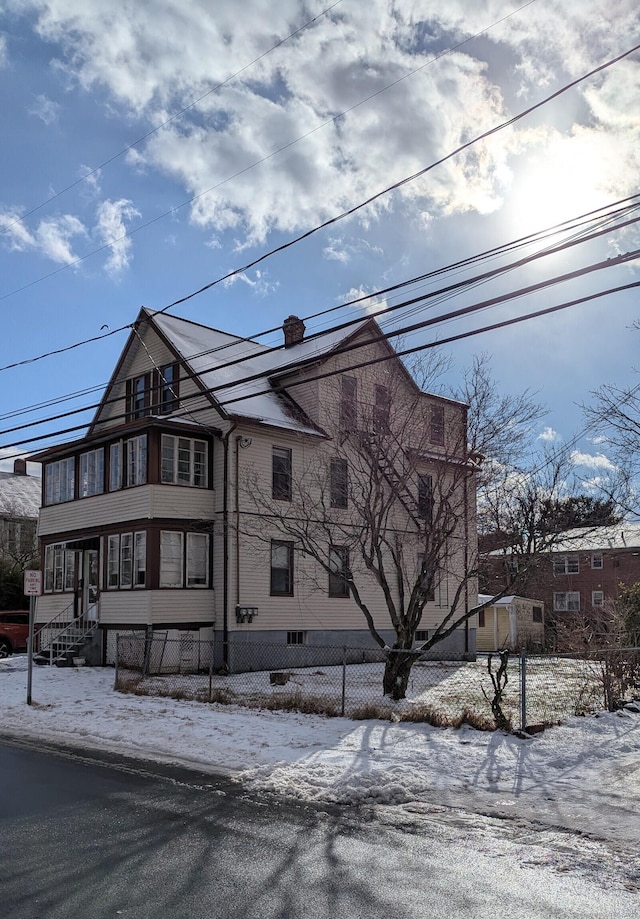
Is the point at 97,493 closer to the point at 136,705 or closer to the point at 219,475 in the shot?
the point at 219,475

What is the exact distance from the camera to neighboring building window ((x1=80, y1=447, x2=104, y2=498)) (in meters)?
25.5

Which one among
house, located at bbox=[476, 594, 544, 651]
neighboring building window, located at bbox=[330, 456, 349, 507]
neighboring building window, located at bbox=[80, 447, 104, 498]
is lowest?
house, located at bbox=[476, 594, 544, 651]

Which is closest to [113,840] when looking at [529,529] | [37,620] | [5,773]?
[5,773]

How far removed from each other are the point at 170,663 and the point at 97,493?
6306 millimetres

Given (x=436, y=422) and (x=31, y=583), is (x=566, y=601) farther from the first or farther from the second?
(x=31, y=583)

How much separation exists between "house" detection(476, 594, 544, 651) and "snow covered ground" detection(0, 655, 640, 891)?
26191 millimetres

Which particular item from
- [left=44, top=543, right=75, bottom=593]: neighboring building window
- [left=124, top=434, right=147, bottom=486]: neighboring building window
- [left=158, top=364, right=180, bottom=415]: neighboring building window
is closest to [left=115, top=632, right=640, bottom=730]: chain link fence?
[left=124, top=434, right=147, bottom=486]: neighboring building window

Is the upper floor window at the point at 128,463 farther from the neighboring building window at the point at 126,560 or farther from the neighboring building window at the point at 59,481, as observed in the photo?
the neighboring building window at the point at 59,481

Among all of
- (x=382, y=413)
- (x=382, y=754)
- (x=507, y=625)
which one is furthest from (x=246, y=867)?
(x=507, y=625)

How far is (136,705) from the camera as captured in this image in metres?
15.1

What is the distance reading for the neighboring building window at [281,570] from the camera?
80.6ft

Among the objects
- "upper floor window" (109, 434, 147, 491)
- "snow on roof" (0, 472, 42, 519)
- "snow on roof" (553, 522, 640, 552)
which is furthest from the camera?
"snow on roof" (0, 472, 42, 519)

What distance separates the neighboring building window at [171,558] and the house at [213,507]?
0.04 metres

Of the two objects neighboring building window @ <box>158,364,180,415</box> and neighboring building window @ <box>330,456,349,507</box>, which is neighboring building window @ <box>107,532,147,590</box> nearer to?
neighboring building window @ <box>158,364,180,415</box>
